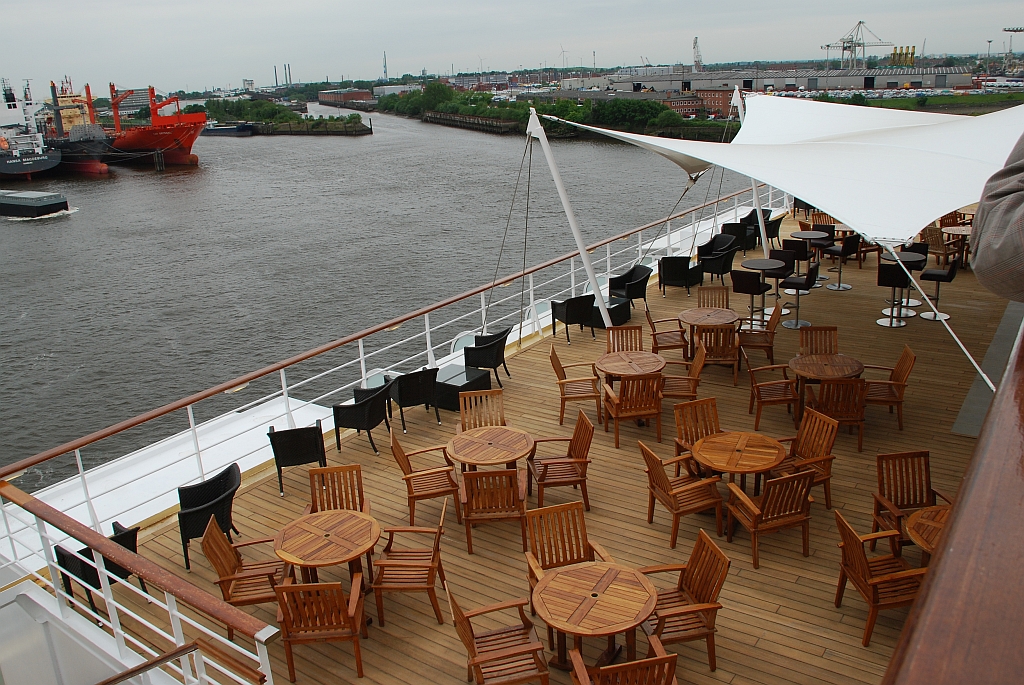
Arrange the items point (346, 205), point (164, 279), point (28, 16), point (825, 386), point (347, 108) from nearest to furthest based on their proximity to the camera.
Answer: point (825, 386)
point (164, 279)
point (346, 205)
point (28, 16)
point (347, 108)

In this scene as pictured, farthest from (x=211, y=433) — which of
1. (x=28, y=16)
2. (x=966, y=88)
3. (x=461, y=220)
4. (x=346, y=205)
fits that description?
(x=28, y=16)

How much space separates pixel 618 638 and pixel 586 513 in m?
1.56

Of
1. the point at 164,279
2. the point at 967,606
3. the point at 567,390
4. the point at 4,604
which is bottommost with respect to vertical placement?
the point at 164,279

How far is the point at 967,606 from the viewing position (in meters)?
0.39

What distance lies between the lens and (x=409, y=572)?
5.20 metres

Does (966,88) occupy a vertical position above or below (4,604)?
above

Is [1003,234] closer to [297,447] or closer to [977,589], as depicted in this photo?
[977,589]

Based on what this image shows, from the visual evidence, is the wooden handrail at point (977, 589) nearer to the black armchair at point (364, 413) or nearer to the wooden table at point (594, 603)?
the wooden table at point (594, 603)

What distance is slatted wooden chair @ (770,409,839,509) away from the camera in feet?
19.4

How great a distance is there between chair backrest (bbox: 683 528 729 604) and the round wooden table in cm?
178

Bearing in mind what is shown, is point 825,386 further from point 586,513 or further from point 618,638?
point 618,638

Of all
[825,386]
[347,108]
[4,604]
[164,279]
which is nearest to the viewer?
[4,604]

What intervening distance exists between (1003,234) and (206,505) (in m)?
5.78

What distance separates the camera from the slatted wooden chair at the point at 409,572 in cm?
505
